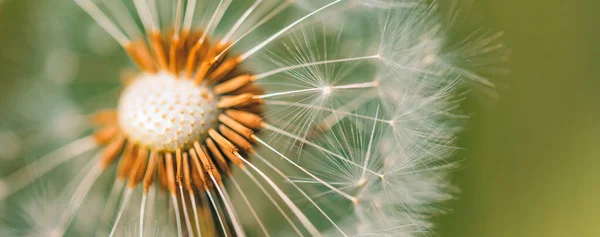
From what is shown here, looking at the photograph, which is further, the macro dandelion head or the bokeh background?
the bokeh background

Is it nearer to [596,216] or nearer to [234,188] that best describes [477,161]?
[596,216]

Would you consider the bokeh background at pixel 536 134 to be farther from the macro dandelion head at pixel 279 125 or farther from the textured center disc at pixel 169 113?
the textured center disc at pixel 169 113

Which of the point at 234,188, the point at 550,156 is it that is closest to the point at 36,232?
the point at 234,188

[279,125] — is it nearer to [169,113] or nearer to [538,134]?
[169,113]

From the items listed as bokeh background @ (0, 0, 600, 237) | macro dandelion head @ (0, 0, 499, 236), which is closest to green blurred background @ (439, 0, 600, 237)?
bokeh background @ (0, 0, 600, 237)

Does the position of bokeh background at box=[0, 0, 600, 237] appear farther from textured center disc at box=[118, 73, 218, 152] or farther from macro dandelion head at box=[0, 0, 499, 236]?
textured center disc at box=[118, 73, 218, 152]

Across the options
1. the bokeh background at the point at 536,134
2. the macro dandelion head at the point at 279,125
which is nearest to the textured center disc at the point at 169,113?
the macro dandelion head at the point at 279,125
